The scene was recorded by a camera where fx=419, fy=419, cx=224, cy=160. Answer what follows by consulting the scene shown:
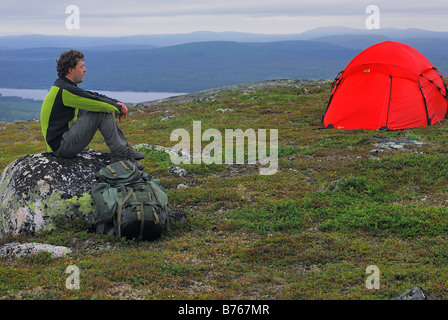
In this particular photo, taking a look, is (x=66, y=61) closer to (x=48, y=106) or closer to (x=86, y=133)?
(x=48, y=106)

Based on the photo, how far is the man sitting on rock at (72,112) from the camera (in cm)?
982

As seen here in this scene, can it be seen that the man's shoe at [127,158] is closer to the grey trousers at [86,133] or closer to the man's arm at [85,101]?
the grey trousers at [86,133]

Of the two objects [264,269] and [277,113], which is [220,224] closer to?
[264,269]

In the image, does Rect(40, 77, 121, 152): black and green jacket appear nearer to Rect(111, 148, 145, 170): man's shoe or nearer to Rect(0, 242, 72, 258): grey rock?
Rect(111, 148, 145, 170): man's shoe

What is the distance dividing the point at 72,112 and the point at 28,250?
140 inches

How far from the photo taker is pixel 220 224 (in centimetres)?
984

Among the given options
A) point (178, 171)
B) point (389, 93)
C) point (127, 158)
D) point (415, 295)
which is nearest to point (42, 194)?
point (127, 158)

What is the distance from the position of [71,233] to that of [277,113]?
19.0 meters

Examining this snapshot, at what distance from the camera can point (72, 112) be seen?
10.1 m

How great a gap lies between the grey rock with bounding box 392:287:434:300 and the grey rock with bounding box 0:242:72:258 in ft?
20.1

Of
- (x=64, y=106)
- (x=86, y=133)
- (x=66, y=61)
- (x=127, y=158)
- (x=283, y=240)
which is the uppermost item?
(x=66, y=61)

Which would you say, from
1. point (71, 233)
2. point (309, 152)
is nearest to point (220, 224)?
point (71, 233)

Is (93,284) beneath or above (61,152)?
beneath

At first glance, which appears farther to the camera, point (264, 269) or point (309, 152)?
point (309, 152)
